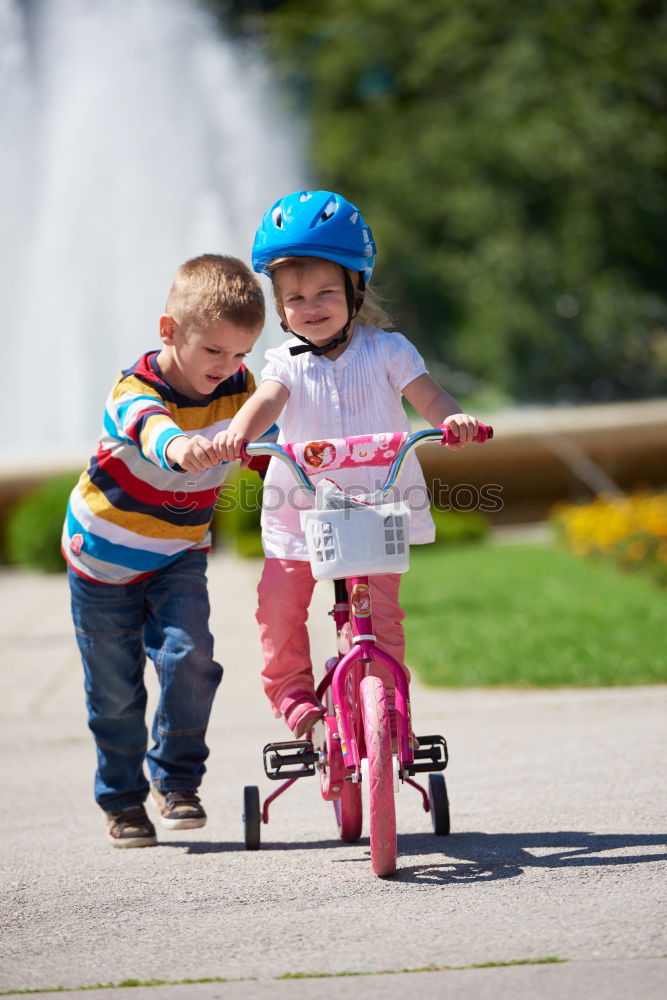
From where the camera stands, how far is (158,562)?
3.93 m

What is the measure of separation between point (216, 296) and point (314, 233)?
13.4 inches

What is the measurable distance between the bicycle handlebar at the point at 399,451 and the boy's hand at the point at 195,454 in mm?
83

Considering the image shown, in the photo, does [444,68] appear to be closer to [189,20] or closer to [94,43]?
[189,20]

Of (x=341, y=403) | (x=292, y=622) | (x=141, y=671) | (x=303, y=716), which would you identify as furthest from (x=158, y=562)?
(x=341, y=403)

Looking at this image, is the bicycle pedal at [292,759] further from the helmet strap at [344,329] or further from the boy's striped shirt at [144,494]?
the helmet strap at [344,329]

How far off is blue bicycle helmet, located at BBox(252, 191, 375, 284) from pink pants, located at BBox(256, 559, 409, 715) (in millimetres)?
842

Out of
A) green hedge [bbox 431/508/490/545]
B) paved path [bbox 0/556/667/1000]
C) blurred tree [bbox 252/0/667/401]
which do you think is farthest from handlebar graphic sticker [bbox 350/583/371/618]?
blurred tree [bbox 252/0/667/401]

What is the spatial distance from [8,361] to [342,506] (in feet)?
55.0

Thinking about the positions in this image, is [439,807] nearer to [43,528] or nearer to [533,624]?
[533,624]

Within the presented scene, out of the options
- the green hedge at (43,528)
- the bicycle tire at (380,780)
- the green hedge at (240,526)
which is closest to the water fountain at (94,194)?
the green hedge at (240,526)

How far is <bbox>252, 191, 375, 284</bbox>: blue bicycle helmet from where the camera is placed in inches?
139

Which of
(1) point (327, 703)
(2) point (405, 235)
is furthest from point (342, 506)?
(2) point (405, 235)

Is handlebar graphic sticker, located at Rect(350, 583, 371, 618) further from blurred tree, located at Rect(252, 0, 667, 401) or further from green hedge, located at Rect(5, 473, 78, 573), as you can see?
blurred tree, located at Rect(252, 0, 667, 401)

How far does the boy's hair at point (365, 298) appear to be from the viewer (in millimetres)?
3586
